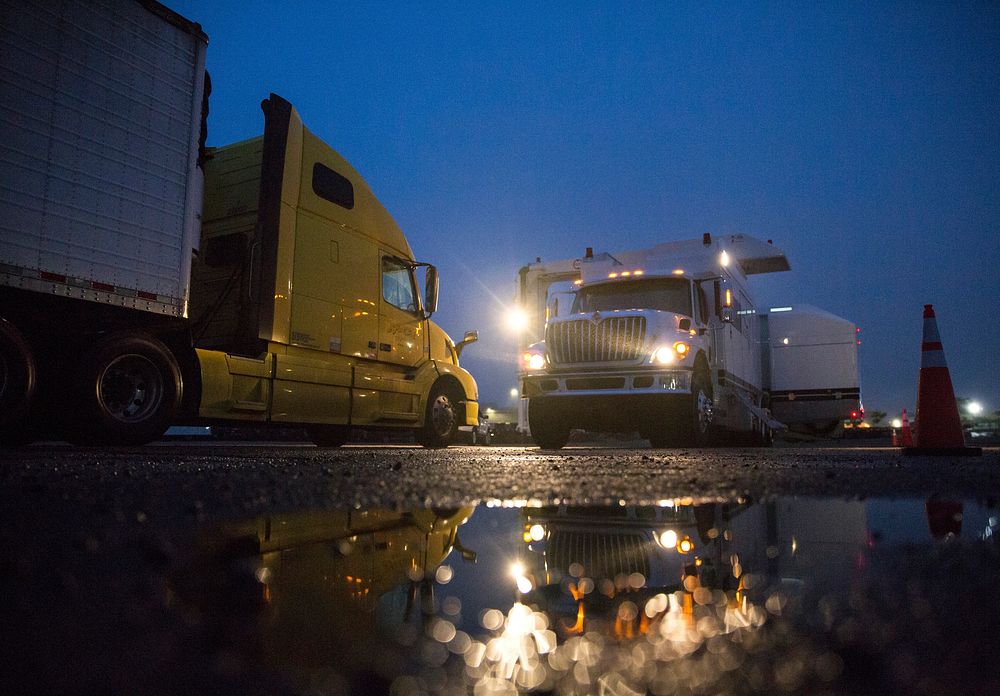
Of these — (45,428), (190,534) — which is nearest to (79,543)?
(190,534)

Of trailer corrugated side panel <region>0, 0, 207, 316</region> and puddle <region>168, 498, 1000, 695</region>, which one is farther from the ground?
trailer corrugated side panel <region>0, 0, 207, 316</region>

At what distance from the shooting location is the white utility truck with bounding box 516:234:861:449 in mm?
10664

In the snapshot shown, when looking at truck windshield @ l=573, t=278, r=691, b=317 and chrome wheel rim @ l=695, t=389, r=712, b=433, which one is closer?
chrome wheel rim @ l=695, t=389, r=712, b=433

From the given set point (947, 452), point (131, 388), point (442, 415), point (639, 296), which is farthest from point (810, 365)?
point (131, 388)

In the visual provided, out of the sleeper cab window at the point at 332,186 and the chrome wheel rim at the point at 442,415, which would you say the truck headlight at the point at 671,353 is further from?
the sleeper cab window at the point at 332,186

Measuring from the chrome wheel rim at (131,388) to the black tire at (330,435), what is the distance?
418 cm

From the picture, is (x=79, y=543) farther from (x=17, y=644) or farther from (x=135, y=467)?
(x=135, y=467)

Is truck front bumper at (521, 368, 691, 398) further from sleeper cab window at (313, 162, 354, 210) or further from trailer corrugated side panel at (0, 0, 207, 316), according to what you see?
trailer corrugated side panel at (0, 0, 207, 316)

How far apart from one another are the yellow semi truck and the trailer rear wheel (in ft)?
0.04

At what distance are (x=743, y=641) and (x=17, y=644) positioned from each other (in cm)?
91

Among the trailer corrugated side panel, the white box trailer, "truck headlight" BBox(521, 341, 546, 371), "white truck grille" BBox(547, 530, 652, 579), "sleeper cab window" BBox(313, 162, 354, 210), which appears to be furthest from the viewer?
the white box trailer

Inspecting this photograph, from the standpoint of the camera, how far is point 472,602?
1.14 meters

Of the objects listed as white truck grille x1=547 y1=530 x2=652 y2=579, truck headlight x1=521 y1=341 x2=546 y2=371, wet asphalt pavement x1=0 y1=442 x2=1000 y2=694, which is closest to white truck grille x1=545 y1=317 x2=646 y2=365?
truck headlight x1=521 y1=341 x2=546 y2=371

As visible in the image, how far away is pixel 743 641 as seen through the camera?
0.92m
